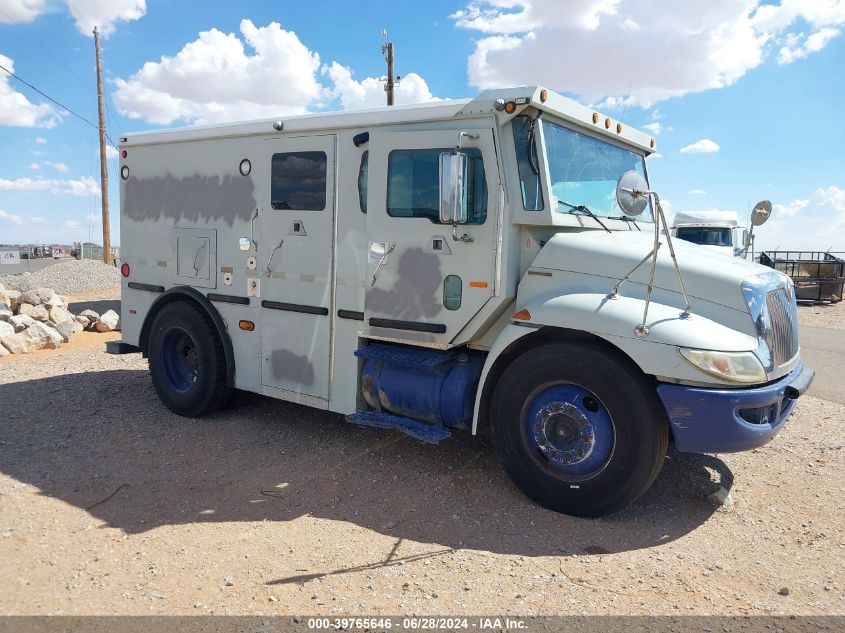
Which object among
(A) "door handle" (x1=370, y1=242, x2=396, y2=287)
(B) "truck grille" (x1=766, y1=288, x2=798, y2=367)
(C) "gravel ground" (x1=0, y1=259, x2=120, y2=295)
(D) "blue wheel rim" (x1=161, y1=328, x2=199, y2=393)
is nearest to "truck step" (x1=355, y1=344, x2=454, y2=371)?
(A) "door handle" (x1=370, y1=242, x2=396, y2=287)

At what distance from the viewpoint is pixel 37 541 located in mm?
3750

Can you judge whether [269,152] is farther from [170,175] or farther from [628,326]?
[628,326]

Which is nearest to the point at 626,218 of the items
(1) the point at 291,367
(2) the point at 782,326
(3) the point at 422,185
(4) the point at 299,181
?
(2) the point at 782,326

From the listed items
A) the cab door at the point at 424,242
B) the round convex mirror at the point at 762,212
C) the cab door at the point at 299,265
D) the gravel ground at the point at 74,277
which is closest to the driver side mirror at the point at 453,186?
the cab door at the point at 424,242

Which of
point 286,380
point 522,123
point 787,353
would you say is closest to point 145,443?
point 286,380

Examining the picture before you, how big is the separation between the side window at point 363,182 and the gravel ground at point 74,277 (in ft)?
53.1

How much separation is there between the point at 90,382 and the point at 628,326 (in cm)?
642

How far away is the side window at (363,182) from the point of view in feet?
16.4

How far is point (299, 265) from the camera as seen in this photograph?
539 cm

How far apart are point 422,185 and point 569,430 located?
203cm

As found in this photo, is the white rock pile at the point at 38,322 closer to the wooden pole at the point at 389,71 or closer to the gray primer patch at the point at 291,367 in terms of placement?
the gray primer patch at the point at 291,367

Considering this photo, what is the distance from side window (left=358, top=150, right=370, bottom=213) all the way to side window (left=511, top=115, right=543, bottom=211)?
124cm

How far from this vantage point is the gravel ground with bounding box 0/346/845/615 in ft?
10.6

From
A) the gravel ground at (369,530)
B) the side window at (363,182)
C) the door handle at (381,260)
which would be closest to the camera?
the gravel ground at (369,530)
